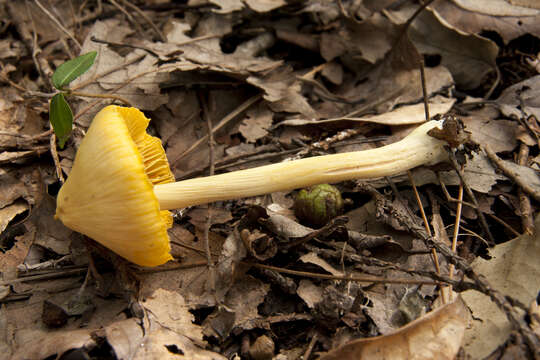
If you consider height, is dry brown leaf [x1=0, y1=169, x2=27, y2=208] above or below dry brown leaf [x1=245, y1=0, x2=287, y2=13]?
below

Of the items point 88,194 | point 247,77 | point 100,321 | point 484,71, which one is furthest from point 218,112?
point 484,71

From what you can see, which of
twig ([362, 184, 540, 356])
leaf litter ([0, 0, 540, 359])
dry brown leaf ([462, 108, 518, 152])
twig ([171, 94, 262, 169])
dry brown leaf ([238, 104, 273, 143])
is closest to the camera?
twig ([362, 184, 540, 356])

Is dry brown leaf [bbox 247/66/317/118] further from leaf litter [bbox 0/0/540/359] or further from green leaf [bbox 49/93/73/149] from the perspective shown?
green leaf [bbox 49/93/73/149]

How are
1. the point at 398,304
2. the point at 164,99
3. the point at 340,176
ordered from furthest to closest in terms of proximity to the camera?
the point at 164,99 → the point at 340,176 → the point at 398,304

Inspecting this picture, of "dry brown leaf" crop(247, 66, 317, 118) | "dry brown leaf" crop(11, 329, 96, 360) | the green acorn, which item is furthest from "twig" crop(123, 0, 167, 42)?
"dry brown leaf" crop(11, 329, 96, 360)

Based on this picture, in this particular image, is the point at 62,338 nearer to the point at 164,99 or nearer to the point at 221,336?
the point at 221,336

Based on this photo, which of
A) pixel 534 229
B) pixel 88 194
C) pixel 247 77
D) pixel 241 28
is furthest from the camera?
pixel 241 28

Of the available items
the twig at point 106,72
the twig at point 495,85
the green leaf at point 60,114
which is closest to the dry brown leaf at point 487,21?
the twig at point 495,85
